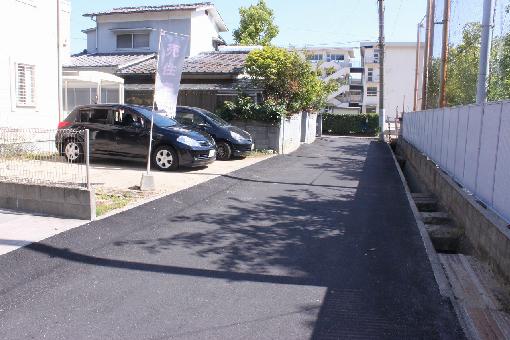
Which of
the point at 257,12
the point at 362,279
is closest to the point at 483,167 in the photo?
the point at 362,279

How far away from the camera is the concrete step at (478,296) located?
3816 mm

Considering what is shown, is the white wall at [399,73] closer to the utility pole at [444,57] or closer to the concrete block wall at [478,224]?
the utility pole at [444,57]

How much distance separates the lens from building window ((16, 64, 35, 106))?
1320 cm

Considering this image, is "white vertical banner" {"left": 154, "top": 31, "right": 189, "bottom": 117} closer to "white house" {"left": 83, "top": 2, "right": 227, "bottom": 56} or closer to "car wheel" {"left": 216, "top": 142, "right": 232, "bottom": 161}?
"car wheel" {"left": 216, "top": 142, "right": 232, "bottom": 161}

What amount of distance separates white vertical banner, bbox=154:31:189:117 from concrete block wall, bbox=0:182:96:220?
308 centimetres

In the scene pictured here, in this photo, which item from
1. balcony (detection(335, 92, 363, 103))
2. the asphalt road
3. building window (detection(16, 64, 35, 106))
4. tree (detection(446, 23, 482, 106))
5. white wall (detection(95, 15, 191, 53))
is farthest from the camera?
balcony (detection(335, 92, 363, 103))

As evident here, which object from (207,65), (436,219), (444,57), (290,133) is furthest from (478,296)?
(207,65)

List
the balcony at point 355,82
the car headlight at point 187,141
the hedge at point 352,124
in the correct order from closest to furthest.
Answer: the car headlight at point 187,141 < the hedge at point 352,124 < the balcony at point 355,82

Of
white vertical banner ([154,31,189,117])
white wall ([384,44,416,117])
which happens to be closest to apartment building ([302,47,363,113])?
white wall ([384,44,416,117])

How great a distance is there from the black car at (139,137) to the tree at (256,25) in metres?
23.6

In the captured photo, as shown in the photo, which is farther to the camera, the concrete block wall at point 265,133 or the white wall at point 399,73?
the white wall at point 399,73

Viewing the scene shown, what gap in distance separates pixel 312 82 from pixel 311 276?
17.2m

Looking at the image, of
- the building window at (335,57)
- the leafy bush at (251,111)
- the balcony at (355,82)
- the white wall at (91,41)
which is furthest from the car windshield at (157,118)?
the building window at (335,57)

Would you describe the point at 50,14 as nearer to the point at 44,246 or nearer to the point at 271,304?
the point at 44,246
